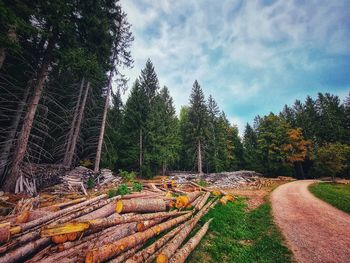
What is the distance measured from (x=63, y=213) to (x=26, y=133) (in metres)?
6.60

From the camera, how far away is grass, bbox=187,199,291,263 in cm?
491

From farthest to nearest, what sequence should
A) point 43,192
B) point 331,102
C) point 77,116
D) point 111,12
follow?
point 331,102 < point 77,116 < point 111,12 < point 43,192

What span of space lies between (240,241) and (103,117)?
16530 millimetres

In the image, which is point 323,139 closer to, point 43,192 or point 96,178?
point 96,178

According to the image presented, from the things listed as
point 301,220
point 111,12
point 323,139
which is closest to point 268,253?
point 301,220

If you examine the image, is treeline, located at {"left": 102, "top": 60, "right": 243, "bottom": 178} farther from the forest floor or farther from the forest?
the forest floor

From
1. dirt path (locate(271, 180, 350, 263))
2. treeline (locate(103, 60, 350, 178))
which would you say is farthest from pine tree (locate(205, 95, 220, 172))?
dirt path (locate(271, 180, 350, 263))

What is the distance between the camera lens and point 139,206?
243 inches

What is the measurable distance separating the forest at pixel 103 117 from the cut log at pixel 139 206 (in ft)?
23.4

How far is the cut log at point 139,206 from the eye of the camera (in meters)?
5.77

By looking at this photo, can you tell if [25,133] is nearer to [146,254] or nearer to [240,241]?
[146,254]

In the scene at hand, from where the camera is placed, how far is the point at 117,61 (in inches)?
774

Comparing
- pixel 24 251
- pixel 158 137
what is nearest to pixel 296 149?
pixel 158 137

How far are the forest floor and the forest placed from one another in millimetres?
10044
